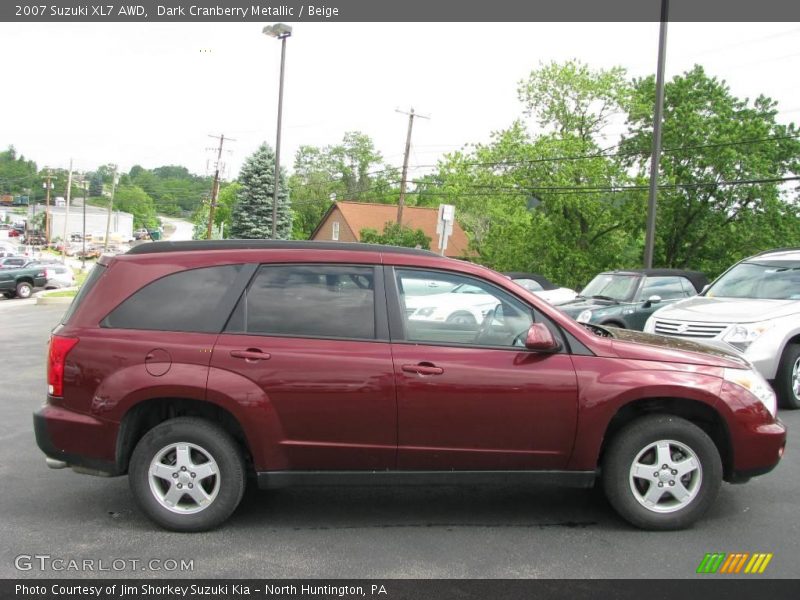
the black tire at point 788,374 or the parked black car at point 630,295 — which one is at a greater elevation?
the parked black car at point 630,295

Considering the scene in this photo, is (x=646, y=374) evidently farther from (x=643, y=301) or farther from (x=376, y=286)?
(x=643, y=301)

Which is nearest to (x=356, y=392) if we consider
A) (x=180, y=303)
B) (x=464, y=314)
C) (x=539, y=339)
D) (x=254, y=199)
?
(x=464, y=314)

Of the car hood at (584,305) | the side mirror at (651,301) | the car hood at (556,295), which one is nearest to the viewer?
the side mirror at (651,301)

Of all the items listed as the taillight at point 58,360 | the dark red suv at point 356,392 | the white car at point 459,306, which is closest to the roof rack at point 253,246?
the dark red suv at point 356,392

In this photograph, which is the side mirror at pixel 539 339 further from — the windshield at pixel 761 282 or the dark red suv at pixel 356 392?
the windshield at pixel 761 282

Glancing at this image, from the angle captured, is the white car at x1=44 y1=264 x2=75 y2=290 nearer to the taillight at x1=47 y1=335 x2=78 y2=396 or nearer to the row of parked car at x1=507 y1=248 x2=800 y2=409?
the row of parked car at x1=507 y1=248 x2=800 y2=409

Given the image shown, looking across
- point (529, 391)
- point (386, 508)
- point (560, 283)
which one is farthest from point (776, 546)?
point (560, 283)

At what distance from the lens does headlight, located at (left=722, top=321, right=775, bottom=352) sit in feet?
25.5

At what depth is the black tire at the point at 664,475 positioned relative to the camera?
4324mm

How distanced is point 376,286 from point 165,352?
1351mm

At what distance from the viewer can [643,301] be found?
474 inches

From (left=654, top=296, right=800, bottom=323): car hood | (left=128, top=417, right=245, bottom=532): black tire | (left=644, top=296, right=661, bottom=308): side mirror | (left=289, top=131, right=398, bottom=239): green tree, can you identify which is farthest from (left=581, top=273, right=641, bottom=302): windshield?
(left=289, top=131, right=398, bottom=239): green tree

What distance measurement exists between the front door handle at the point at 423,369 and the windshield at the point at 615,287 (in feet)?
28.6

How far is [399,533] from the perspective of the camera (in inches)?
170
